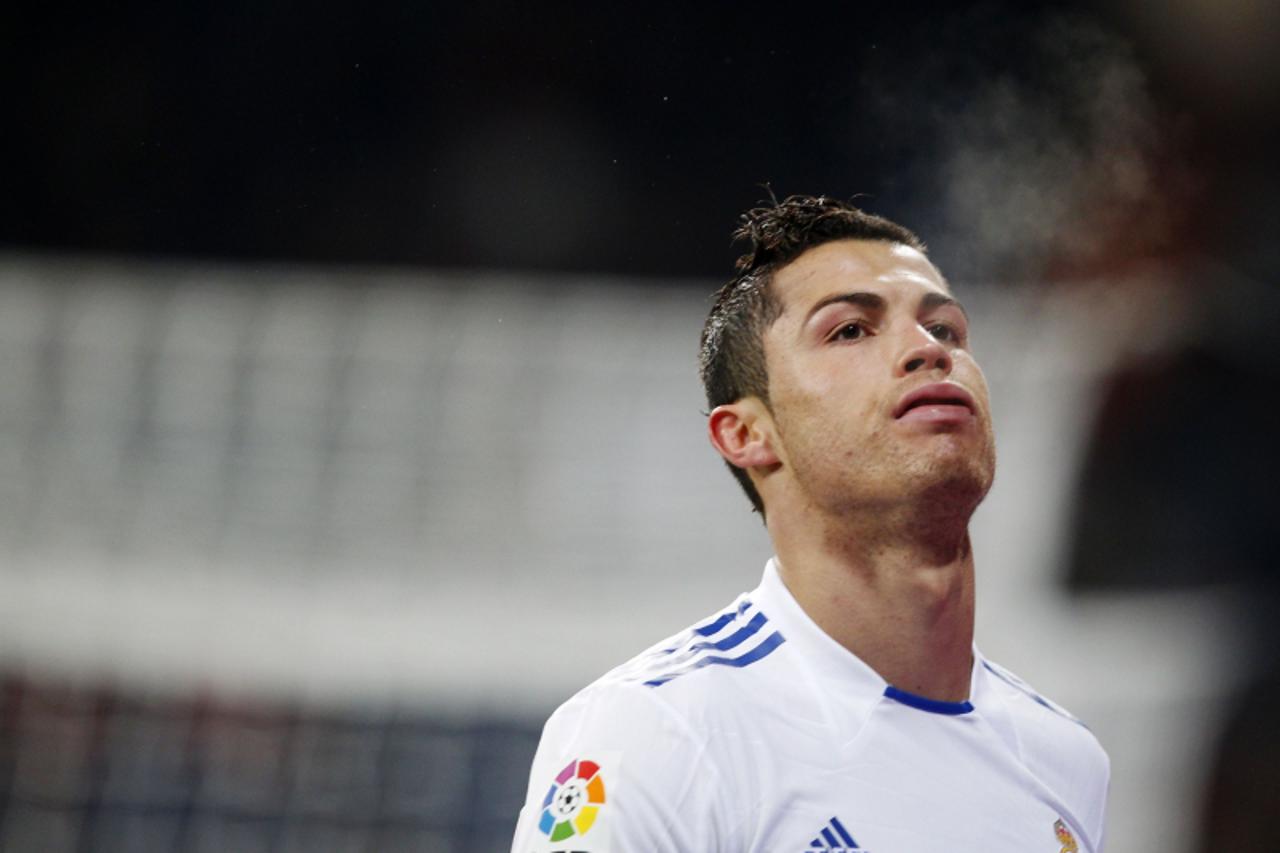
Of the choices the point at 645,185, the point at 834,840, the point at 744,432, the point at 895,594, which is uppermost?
the point at 645,185

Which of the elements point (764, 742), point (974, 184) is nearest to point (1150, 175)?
point (974, 184)

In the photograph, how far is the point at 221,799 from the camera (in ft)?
22.3

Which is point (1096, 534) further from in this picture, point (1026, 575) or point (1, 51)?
point (1, 51)

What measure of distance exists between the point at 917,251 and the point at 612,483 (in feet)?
16.4

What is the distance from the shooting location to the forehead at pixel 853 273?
245 centimetres

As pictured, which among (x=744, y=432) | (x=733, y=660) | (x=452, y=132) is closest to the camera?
(x=733, y=660)

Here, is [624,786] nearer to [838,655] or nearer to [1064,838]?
[838,655]

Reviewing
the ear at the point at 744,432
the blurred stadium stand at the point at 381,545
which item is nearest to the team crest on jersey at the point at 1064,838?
the ear at the point at 744,432

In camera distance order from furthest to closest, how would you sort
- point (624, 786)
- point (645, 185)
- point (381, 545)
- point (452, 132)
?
point (645, 185) < point (452, 132) < point (381, 545) < point (624, 786)

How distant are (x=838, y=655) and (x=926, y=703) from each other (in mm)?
167

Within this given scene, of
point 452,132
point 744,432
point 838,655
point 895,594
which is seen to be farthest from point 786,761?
point 452,132

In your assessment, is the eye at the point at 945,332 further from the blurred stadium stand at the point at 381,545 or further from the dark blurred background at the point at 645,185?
the blurred stadium stand at the point at 381,545

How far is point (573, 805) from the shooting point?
75.6 inches

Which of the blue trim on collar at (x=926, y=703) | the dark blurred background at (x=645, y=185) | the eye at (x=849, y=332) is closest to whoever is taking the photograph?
the blue trim on collar at (x=926, y=703)
